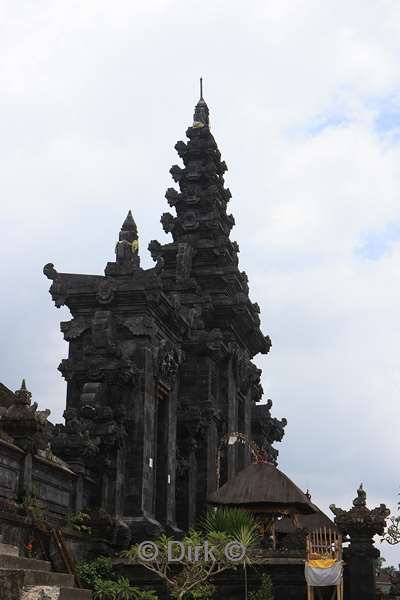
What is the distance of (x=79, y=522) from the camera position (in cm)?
2958

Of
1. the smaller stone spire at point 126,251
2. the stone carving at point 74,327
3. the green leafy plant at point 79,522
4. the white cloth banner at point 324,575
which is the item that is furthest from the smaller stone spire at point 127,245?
the white cloth banner at point 324,575

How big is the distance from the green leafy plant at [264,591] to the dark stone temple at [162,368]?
5.34 meters

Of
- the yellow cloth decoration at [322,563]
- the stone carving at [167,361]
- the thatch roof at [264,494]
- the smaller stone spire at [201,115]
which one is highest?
the smaller stone spire at [201,115]

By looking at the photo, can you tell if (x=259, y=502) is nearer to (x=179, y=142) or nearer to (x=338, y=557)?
(x=338, y=557)

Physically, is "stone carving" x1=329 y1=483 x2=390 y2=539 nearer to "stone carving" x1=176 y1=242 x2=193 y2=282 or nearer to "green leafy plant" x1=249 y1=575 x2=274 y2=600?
"green leafy plant" x1=249 y1=575 x2=274 y2=600

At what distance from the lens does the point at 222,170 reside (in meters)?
54.2

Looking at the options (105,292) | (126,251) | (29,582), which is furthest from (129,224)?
(29,582)

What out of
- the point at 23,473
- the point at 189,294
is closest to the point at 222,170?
the point at 189,294

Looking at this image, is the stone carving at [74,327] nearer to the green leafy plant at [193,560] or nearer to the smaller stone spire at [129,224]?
the smaller stone spire at [129,224]

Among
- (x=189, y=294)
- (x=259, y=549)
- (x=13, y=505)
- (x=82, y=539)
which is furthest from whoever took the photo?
(x=189, y=294)

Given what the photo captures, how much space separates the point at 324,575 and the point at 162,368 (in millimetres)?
10762

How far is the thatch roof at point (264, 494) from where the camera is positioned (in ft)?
108

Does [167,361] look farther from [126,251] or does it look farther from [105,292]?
[126,251]

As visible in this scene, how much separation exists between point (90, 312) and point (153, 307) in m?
2.38
